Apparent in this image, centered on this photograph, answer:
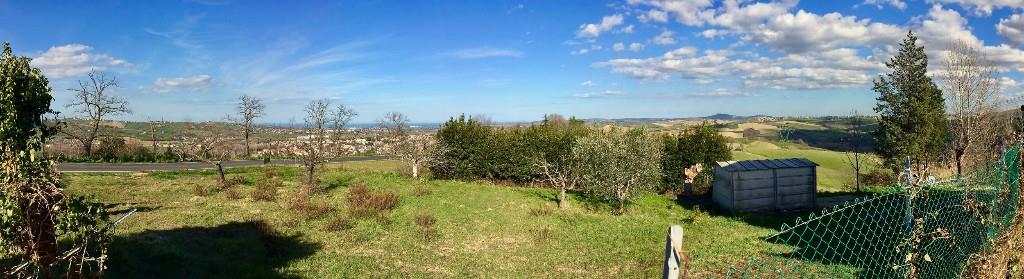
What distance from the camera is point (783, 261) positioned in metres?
11.7

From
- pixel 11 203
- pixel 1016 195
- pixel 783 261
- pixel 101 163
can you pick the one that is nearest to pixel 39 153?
pixel 11 203

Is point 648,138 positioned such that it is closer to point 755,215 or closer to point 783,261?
point 755,215

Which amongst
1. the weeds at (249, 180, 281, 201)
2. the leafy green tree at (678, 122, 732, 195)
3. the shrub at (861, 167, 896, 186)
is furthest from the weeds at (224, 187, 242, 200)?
the shrub at (861, 167, 896, 186)

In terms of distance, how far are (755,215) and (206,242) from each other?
2116 cm

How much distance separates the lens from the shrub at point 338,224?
1692cm

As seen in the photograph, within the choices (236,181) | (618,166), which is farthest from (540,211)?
(236,181)

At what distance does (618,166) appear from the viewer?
22953mm

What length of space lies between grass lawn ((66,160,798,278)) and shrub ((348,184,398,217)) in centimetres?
43

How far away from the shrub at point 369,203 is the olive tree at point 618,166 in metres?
9.10

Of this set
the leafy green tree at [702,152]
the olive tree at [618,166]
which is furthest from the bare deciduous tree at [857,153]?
the olive tree at [618,166]

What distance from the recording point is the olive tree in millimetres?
A: 22688

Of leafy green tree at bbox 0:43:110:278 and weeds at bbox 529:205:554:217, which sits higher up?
leafy green tree at bbox 0:43:110:278

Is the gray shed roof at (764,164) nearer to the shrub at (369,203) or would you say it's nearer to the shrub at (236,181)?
the shrub at (369,203)

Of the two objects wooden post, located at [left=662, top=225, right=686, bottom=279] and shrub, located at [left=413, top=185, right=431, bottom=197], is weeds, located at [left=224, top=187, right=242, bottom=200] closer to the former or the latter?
shrub, located at [left=413, top=185, right=431, bottom=197]
